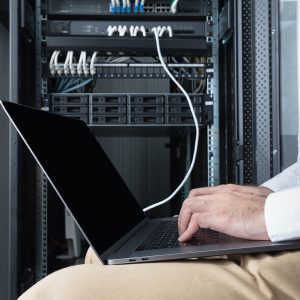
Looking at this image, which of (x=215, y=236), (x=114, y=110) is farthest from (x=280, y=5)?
(x=215, y=236)

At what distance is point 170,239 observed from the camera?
0.66m

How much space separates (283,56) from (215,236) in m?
0.72

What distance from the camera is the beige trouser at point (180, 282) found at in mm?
412

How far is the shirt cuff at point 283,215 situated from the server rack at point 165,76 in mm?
619

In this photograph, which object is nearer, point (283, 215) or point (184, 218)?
point (283, 215)

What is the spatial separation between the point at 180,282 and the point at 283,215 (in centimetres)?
18

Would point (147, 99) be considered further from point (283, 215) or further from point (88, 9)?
point (283, 215)

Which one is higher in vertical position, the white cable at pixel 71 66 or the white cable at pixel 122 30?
the white cable at pixel 122 30

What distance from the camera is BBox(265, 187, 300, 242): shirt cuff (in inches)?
19.7

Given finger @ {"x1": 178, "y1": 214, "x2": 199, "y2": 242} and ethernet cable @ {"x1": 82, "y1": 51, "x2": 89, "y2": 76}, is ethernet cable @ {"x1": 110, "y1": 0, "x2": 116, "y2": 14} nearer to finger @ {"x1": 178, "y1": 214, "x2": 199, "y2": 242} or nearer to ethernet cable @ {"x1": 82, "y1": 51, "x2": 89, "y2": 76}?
ethernet cable @ {"x1": 82, "y1": 51, "x2": 89, "y2": 76}

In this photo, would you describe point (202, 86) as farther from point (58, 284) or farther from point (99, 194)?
point (58, 284)

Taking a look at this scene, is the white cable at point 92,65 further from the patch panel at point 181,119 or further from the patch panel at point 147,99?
the patch panel at point 181,119

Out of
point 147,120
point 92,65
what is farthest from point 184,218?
point 92,65

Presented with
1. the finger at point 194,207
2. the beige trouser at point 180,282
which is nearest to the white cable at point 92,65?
the finger at point 194,207
